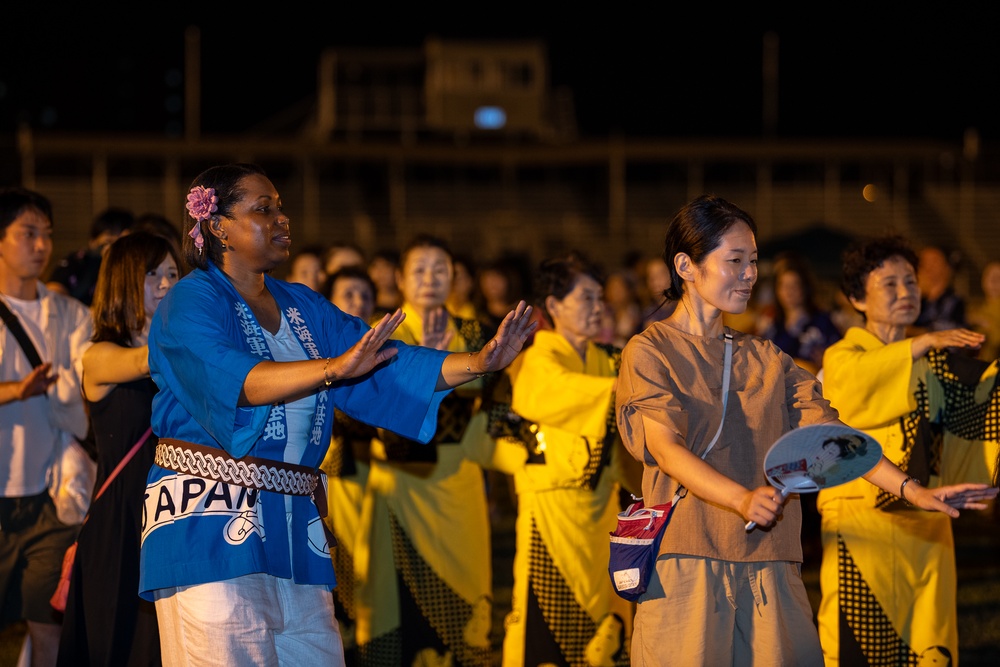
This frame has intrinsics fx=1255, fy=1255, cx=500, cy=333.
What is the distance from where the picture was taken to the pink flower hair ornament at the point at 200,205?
3467mm

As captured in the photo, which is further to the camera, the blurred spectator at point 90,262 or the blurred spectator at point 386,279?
the blurred spectator at point 386,279

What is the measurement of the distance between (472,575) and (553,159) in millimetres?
30777

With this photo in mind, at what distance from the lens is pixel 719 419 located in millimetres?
3516

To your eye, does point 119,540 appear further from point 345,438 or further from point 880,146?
point 880,146

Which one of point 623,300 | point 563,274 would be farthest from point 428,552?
point 623,300

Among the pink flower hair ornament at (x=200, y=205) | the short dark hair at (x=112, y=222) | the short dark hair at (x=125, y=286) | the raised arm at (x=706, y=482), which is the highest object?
the short dark hair at (x=112, y=222)

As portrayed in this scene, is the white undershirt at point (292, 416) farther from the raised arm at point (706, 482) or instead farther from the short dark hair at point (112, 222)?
the short dark hair at point (112, 222)

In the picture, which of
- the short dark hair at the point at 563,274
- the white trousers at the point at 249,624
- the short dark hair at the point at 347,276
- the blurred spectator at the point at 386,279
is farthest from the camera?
the blurred spectator at the point at 386,279

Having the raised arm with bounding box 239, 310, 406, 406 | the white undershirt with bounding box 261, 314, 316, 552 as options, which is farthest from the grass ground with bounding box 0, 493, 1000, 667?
the raised arm with bounding box 239, 310, 406, 406

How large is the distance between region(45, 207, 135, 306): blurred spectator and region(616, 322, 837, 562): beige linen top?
11.5 ft

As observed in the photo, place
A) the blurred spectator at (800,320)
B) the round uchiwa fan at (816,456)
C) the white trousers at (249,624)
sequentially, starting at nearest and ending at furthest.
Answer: the round uchiwa fan at (816,456)
the white trousers at (249,624)
the blurred spectator at (800,320)

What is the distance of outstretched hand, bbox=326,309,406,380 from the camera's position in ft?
9.80

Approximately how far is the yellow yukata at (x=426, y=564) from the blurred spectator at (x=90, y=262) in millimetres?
1732

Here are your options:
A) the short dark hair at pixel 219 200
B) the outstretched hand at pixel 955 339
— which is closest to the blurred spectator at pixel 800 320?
the outstretched hand at pixel 955 339
